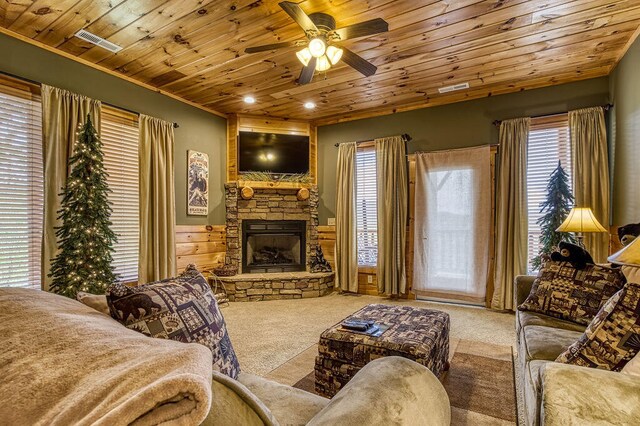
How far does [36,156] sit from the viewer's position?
10.9 feet

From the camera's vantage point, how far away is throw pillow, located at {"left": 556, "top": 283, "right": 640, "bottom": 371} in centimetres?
133

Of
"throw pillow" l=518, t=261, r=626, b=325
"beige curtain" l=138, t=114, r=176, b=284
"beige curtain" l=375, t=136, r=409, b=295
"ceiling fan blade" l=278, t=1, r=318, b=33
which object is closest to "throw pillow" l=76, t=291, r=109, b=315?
"ceiling fan blade" l=278, t=1, r=318, b=33

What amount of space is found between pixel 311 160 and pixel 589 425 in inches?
201

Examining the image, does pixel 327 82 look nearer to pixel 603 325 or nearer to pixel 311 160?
pixel 311 160

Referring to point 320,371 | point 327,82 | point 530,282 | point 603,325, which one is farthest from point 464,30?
point 320,371

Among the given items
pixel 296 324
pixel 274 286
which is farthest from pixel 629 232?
pixel 274 286

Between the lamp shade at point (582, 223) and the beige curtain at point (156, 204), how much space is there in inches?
170

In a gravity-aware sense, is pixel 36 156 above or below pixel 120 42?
below

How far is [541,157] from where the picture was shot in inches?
168

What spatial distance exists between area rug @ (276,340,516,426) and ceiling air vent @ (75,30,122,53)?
3.37 metres

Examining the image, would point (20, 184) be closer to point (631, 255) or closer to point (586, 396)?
point (586, 396)

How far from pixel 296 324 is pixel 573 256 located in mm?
2703

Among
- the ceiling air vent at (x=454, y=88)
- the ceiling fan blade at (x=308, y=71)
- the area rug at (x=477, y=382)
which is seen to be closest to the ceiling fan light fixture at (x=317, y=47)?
the ceiling fan blade at (x=308, y=71)

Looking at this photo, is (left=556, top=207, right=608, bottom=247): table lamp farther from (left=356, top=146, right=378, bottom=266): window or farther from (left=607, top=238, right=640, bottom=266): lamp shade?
(left=356, top=146, right=378, bottom=266): window
